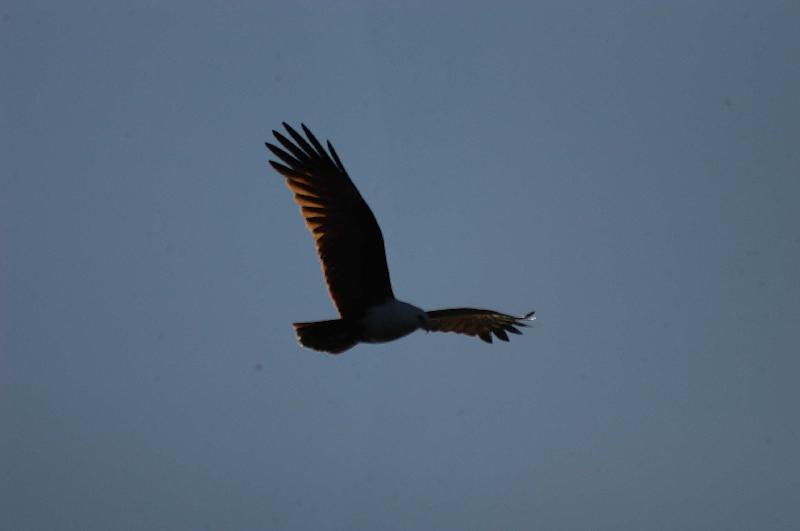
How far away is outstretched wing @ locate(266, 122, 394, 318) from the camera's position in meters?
12.5

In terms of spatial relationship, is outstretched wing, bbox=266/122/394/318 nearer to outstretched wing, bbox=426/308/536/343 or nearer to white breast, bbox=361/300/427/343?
white breast, bbox=361/300/427/343

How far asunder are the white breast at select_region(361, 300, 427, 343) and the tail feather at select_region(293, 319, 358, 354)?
167 mm

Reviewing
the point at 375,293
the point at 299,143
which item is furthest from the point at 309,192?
the point at 375,293

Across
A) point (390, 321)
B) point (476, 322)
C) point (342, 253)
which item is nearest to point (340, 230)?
point (342, 253)

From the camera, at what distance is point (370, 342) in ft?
41.1

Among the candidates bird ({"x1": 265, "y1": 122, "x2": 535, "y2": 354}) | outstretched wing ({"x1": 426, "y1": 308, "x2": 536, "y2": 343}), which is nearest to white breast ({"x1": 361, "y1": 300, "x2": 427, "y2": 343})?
bird ({"x1": 265, "y1": 122, "x2": 535, "y2": 354})

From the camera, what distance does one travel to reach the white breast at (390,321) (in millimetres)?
12336

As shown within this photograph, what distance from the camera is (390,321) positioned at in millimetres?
12336

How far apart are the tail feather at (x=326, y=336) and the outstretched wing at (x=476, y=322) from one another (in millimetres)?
2091

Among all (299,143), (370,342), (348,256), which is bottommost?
(370,342)

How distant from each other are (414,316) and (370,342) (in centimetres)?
59

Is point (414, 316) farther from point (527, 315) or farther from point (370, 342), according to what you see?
point (527, 315)

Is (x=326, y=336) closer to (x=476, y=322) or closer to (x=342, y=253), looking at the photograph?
(x=342, y=253)

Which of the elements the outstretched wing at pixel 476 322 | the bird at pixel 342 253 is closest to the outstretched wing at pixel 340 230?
A: the bird at pixel 342 253
